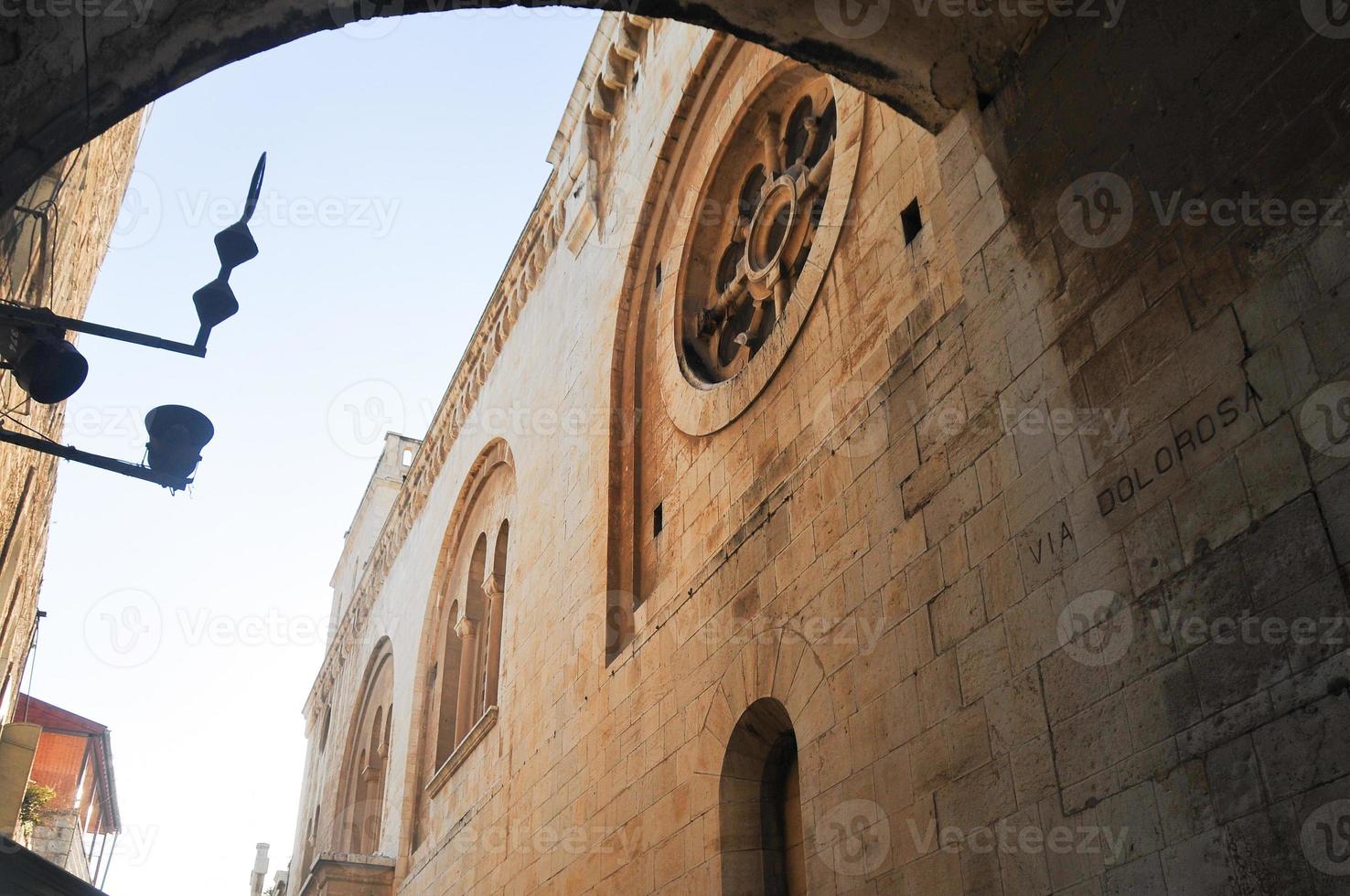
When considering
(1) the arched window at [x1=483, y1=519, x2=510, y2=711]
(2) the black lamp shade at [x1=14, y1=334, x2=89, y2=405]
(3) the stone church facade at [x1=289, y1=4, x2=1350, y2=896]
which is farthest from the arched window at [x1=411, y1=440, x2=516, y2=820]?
(2) the black lamp shade at [x1=14, y1=334, x2=89, y2=405]

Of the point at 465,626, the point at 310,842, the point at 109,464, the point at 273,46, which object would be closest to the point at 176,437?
the point at 109,464

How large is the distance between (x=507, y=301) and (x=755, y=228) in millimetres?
6765

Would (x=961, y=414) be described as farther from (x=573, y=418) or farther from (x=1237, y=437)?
(x=573, y=418)

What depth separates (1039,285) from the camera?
449cm

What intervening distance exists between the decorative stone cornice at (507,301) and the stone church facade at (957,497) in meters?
0.85

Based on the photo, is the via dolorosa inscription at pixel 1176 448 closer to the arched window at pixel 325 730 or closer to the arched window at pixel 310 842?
the arched window at pixel 310 842

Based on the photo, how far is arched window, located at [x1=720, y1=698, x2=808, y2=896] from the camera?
6246 mm

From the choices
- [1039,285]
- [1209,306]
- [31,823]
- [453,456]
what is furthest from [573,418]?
[31,823]

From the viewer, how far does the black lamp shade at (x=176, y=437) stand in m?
5.51

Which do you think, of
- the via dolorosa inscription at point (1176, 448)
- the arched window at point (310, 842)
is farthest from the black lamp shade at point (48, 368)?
the arched window at point (310, 842)

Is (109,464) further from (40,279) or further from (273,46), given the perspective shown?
(273,46)

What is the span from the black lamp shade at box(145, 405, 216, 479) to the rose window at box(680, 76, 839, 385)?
151 inches

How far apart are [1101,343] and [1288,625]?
52.3 inches

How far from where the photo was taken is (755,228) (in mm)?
8609
